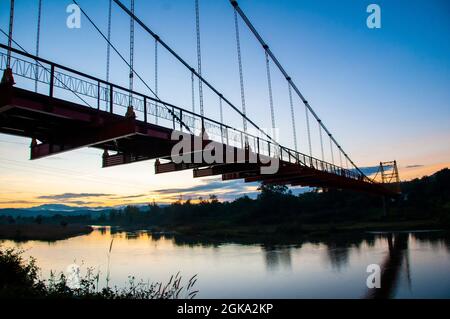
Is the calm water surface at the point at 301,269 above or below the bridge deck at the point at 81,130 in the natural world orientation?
below

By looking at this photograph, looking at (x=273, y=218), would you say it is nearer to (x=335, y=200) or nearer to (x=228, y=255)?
(x=335, y=200)

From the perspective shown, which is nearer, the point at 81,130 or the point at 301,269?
the point at 81,130

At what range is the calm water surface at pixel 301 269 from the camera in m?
21.8

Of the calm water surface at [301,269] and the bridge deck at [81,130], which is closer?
the bridge deck at [81,130]

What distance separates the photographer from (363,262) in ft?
100.0

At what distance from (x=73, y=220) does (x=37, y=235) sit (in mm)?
119631

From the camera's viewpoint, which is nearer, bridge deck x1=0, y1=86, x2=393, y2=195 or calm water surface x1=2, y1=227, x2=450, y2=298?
bridge deck x1=0, y1=86, x2=393, y2=195

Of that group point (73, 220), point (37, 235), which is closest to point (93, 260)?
point (37, 235)

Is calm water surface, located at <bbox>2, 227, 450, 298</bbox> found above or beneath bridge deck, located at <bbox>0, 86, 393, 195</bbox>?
beneath

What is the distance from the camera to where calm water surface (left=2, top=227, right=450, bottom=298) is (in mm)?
21781

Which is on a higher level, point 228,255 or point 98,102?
point 98,102

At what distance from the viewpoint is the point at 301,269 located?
28.7 meters

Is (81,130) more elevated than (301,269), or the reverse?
(81,130)
